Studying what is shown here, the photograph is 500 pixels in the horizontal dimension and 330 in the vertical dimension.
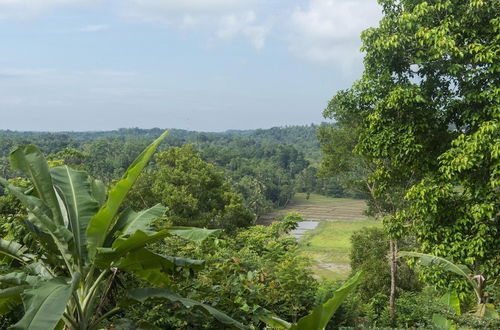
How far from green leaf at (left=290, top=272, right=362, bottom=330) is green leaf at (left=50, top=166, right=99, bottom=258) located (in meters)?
1.63

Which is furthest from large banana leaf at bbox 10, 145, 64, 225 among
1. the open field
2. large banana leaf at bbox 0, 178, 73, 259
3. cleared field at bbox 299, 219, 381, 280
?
cleared field at bbox 299, 219, 381, 280

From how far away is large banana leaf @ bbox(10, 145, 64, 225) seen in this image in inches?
129

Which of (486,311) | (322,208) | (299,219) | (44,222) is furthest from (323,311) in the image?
(322,208)

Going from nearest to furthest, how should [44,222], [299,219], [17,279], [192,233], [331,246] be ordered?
[17,279]
[44,222]
[192,233]
[299,219]
[331,246]

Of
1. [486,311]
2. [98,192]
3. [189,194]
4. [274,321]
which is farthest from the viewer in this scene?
[189,194]

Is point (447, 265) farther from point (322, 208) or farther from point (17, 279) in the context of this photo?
point (322, 208)

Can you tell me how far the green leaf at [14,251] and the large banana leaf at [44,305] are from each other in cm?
88

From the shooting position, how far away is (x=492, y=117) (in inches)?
239

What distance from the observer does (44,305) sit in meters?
2.40

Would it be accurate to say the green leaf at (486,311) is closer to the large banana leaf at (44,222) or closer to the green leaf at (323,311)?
the green leaf at (323,311)

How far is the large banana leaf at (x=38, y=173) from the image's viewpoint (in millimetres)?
3271

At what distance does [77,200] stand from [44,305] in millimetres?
1141

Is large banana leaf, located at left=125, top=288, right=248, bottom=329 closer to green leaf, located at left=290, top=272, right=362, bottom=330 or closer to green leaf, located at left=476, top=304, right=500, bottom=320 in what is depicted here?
green leaf, located at left=290, top=272, right=362, bottom=330

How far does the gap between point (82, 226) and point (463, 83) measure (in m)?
5.71
